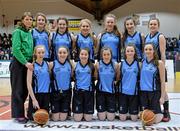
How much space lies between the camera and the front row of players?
4.78m

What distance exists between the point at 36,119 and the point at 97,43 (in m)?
1.45

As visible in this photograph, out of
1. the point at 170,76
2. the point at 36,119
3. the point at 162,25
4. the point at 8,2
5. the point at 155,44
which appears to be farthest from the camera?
the point at 8,2

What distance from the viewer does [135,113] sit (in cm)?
485

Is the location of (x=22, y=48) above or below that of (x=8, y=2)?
below

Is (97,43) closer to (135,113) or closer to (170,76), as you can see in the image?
(135,113)

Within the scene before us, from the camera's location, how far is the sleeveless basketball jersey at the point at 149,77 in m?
4.77

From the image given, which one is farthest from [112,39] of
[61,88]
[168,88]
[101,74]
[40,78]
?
[168,88]

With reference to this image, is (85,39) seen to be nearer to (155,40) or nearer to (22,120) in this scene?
(155,40)

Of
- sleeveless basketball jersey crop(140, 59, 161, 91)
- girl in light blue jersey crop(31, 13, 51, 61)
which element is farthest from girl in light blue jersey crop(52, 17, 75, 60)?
sleeveless basketball jersey crop(140, 59, 161, 91)

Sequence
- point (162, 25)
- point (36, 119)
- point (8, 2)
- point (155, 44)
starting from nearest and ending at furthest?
1. point (36, 119)
2. point (155, 44)
3. point (162, 25)
4. point (8, 2)

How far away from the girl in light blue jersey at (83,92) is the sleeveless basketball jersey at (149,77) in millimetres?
728

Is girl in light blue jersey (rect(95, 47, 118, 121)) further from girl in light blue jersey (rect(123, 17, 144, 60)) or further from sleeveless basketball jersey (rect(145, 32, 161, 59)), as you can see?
sleeveless basketball jersey (rect(145, 32, 161, 59))

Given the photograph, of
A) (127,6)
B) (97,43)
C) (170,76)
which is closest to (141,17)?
(127,6)

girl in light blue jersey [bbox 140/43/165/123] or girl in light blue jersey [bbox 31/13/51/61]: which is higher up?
girl in light blue jersey [bbox 31/13/51/61]
